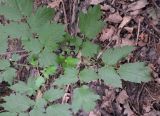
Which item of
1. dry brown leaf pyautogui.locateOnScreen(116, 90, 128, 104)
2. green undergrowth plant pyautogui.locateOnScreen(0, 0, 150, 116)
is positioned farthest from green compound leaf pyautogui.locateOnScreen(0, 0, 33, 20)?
dry brown leaf pyautogui.locateOnScreen(116, 90, 128, 104)

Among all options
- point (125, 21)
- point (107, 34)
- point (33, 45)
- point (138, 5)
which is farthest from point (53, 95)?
point (138, 5)

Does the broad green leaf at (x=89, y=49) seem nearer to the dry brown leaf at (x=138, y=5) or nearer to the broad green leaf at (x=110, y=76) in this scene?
the broad green leaf at (x=110, y=76)

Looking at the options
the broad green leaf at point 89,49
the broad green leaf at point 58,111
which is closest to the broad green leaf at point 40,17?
the broad green leaf at point 89,49

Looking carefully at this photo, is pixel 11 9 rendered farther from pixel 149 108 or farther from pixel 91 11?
pixel 149 108

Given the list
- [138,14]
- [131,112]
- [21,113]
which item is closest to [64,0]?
[138,14]

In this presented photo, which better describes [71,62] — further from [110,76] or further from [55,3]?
[55,3]
